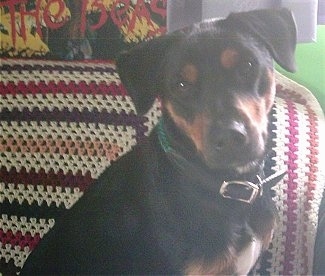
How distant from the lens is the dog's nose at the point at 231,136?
0.99 m

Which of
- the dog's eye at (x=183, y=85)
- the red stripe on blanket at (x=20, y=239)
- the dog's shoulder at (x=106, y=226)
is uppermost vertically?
the dog's eye at (x=183, y=85)

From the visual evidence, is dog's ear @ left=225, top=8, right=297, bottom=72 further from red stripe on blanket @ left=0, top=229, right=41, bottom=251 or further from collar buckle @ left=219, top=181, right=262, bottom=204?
red stripe on blanket @ left=0, top=229, right=41, bottom=251

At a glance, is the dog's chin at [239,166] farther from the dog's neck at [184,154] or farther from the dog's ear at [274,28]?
the dog's ear at [274,28]

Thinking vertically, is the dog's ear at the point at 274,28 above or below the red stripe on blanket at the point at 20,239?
above

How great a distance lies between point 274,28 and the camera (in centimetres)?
107

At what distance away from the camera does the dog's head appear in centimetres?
101

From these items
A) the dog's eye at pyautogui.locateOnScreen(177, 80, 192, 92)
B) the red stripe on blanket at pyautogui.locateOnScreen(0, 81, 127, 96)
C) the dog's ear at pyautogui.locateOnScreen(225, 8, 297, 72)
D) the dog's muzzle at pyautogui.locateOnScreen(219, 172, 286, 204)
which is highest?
the dog's ear at pyautogui.locateOnScreen(225, 8, 297, 72)

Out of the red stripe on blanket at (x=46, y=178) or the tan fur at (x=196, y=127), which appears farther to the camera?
the red stripe on blanket at (x=46, y=178)

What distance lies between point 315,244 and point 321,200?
0.26 feet

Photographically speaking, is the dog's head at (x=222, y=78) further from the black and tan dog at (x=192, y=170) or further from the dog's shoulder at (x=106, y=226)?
the dog's shoulder at (x=106, y=226)

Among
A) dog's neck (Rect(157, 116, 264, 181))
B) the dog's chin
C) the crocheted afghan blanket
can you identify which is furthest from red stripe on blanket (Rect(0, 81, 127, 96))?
the dog's chin

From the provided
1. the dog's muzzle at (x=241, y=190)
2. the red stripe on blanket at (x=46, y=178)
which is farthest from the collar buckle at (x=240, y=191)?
the red stripe on blanket at (x=46, y=178)

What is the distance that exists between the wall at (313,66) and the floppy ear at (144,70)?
0.69ft

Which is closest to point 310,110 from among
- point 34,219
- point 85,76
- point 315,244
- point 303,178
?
point 303,178
